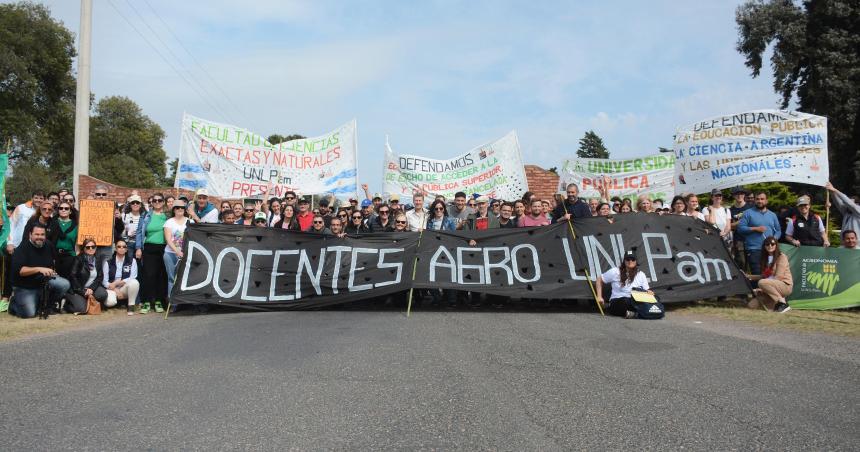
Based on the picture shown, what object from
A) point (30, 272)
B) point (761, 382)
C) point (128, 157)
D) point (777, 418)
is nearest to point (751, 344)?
point (761, 382)

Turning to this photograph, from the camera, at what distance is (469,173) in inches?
590

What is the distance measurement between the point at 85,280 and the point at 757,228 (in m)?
11.0

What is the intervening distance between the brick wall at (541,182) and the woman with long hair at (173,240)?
12533mm

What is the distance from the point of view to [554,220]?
11.1 meters

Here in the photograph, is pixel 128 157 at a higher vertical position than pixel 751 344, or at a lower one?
higher

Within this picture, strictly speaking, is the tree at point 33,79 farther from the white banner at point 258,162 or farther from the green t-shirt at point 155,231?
the green t-shirt at point 155,231

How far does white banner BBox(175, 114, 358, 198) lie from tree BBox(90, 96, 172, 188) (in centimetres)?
4496

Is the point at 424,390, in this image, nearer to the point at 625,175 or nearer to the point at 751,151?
the point at 751,151

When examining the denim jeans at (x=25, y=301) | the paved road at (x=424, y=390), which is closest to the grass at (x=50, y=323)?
the denim jeans at (x=25, y=301)

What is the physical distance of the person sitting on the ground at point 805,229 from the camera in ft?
34.9

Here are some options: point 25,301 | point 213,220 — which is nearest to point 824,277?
point 213,220

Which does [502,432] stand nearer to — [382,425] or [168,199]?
[382,425]

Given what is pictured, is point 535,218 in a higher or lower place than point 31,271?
higher

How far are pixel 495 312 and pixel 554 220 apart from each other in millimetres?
2512
